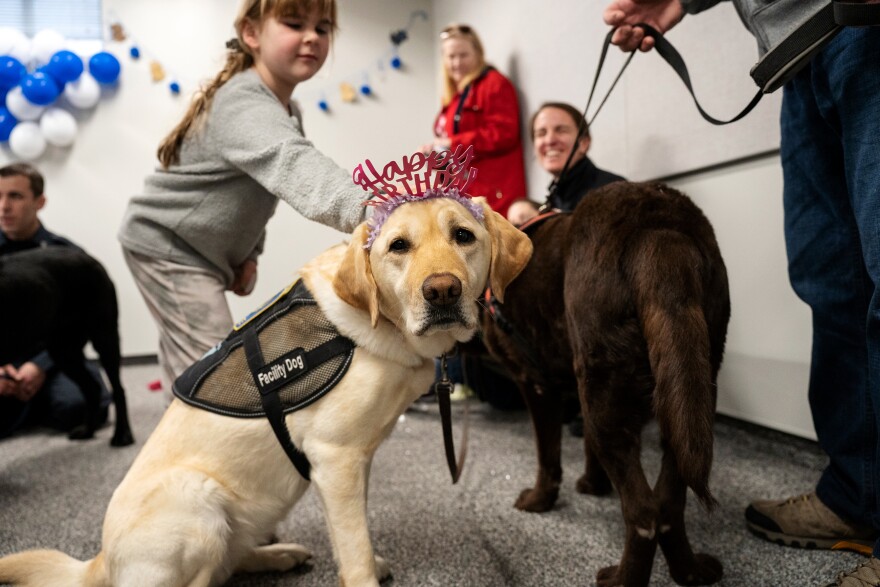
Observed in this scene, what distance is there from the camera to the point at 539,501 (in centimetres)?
188

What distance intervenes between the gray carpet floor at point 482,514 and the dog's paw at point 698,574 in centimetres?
4

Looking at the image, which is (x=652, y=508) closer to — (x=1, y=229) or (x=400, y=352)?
(x=400, y=352)

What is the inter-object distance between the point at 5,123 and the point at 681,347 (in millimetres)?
6529

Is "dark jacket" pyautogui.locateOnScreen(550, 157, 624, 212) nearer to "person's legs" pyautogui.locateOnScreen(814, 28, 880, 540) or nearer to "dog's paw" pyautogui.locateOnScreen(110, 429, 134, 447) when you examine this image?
"person's legs" pyautogui.locateOnScreen(814, 28, 880, 540)

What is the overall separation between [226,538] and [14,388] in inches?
108

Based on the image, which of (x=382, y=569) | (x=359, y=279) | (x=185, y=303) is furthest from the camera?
(x=185, y=303)

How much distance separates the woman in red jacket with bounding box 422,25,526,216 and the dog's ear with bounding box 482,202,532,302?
8.78 feet

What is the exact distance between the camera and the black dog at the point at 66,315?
2559 millimetres

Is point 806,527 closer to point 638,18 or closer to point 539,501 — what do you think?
point 539,501

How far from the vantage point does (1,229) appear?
3342 mm

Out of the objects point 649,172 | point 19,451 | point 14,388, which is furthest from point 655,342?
point 14,388

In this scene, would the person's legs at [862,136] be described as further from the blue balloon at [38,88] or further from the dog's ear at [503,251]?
the blue balloon at [38,88]

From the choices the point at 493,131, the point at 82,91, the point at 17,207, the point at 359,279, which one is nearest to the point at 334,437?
the point at 359,279

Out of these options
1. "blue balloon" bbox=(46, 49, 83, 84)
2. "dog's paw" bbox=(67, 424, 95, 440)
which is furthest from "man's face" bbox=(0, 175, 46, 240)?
"blue balloon" bbox=(46, 49, 83, 84)
